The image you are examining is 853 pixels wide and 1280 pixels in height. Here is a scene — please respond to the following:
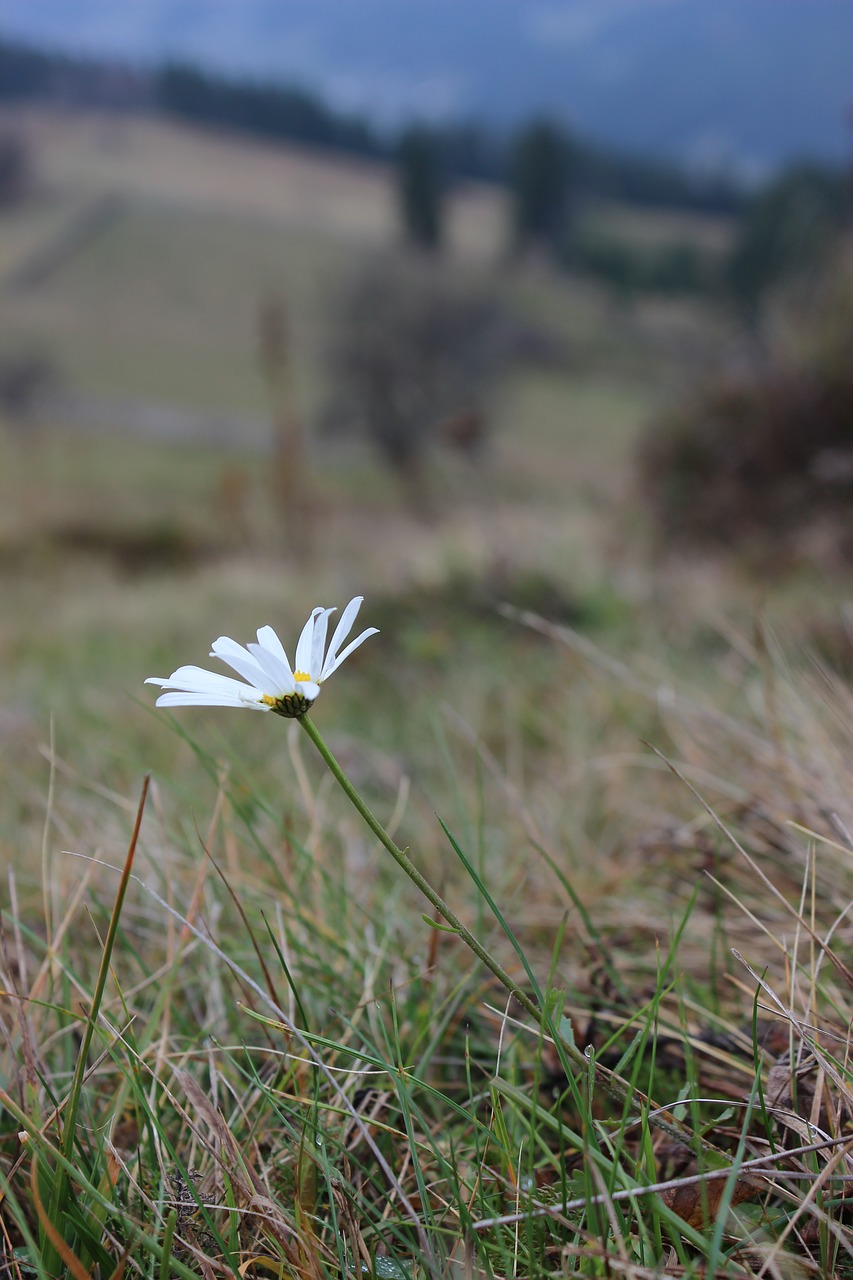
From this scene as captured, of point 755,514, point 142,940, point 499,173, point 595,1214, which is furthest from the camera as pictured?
point 499,173

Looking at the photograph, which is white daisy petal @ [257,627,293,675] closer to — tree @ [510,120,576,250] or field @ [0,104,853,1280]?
field @ [0,104,853,1280]

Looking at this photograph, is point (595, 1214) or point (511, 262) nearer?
point (595, 1214)

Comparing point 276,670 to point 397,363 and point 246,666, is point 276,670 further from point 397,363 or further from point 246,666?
point 397,363

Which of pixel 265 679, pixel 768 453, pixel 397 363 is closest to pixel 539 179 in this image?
pixel 397 363

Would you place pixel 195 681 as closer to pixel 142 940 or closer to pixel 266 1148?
pixel 266 1148

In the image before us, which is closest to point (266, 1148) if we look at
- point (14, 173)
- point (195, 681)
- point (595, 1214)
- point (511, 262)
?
point (595, 1214)

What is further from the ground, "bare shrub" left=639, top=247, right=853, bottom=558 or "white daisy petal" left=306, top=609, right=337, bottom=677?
"white daisy petal" left=306, top=609, right=337, bottom=677

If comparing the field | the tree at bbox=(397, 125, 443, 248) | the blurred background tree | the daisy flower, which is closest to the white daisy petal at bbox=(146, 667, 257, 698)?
the daisy flower
